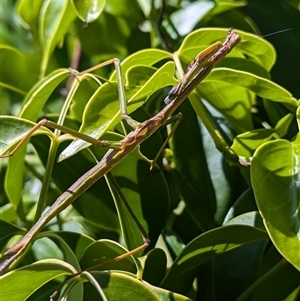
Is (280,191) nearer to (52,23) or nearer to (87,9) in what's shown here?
(87,9)

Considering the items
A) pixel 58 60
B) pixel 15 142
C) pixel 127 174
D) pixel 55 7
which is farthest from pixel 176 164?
pixel 58 60

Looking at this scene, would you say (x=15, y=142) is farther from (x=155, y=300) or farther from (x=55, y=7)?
(x=55, y=7)

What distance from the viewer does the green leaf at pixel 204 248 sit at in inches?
21.3

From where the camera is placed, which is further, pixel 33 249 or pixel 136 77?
pixel 33 249

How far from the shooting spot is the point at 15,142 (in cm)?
57

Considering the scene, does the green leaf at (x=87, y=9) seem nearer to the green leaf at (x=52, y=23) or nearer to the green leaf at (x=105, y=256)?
the green leaf at (x=52, y=23)

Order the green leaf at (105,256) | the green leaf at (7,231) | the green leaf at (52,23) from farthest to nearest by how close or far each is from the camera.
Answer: the green leaf at (52,23) → the green leaf at (7,231) → the green leaf at (105,256)

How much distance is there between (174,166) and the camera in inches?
27.0

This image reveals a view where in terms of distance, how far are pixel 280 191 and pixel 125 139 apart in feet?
0.60

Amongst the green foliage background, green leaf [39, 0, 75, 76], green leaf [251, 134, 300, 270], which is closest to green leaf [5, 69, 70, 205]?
the green foliage background

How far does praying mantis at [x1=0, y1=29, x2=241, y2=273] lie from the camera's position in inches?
22.0

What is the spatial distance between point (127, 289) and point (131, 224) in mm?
142

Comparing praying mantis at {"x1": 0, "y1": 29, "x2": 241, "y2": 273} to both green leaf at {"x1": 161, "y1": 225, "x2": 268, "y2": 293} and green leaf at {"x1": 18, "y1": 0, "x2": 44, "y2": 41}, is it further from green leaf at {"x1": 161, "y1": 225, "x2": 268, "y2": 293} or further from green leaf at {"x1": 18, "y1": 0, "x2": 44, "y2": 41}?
green leaf at {"x1": 18, "y1": 0, "x2": 44, "y2": 41}

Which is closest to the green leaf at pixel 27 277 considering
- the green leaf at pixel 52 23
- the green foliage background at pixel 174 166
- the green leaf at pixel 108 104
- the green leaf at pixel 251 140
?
the green foliage background at pixel 174 166
